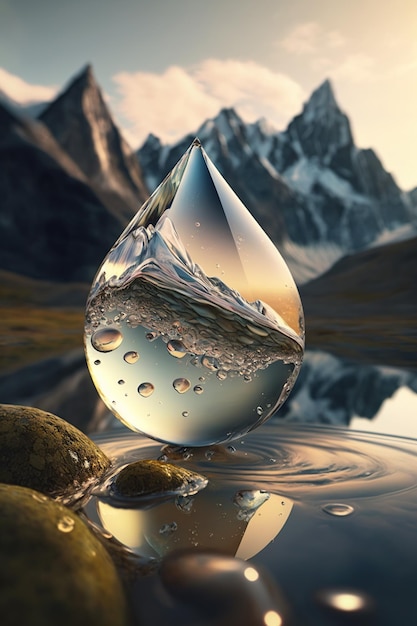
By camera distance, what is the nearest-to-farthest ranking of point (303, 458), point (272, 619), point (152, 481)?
point (272, 619) < point (152, 481) < point (303, 458)

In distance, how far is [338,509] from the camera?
162 inches

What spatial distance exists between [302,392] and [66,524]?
27.0 ft

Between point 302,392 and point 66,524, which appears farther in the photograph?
point 302,392

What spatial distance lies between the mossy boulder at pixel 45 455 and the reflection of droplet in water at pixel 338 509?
68.6 inches

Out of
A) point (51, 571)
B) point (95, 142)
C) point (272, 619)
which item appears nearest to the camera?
point (51, 571)

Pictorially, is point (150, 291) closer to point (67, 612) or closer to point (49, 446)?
point (49, 446)

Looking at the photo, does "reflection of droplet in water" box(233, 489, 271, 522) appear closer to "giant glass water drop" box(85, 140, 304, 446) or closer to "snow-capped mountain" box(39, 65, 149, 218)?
"giant glass water drop" box(85, 140, 304, 446)

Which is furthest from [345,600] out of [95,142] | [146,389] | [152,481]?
[95,142]

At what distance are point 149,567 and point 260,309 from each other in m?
2.21

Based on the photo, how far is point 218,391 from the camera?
190 inches

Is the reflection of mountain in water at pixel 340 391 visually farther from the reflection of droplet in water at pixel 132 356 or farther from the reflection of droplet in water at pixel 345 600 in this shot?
the reflection of droplet in water at pixel 345 600

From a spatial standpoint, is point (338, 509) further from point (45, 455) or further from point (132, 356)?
point (45, 455)

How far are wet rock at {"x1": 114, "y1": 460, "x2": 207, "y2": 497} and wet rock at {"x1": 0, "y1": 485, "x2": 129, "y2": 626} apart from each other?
1284 mm

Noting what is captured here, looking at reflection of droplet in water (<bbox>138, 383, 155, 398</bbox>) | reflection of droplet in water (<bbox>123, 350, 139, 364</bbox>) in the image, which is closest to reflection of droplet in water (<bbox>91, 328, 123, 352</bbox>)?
reflection of droplet in water (<bbox>123, 350, 139, 364</bbox>)
